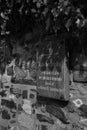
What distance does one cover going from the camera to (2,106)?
119 inches

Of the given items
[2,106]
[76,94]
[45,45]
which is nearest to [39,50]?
[45,45]

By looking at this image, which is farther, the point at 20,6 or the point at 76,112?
the point at 20,6

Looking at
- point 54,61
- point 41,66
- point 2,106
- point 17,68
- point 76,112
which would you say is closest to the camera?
point 76,112

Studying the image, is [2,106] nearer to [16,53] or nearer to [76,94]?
[16,53]

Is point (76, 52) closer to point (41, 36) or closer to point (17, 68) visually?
point (41, 36)

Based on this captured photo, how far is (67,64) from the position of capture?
210 centimetres

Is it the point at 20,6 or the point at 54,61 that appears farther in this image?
the point at 20,6

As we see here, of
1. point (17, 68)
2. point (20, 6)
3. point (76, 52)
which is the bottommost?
point (17, 68)

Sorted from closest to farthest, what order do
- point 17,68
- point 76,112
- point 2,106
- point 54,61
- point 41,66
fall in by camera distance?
point 76,112 < point 54,61 < point 41,66 < point 17,68 < point 2,106

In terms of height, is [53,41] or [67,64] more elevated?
[53,41]

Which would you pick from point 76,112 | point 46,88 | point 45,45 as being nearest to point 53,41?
point 45,45

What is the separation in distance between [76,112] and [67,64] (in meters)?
0.44

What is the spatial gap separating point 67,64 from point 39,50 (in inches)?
17.9

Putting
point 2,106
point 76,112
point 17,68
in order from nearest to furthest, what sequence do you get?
point 76,112 → point 17,68 → point 2,106
